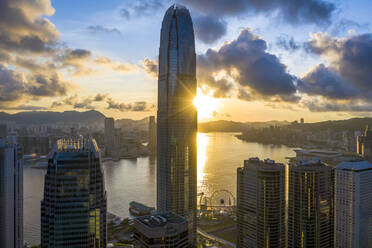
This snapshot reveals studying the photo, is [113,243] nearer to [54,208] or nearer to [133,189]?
[54,208]

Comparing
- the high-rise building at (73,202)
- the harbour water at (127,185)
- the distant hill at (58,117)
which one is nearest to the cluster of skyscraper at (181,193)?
the high-rise building at (73,202)

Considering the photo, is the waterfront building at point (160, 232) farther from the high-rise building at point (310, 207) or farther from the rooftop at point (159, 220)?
the high-rise building at point (310, 207)

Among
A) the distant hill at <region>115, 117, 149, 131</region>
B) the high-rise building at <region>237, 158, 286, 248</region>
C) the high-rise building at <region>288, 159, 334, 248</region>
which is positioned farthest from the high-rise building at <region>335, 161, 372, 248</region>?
the distant hill at <region>115, 117, 149, 131</region>

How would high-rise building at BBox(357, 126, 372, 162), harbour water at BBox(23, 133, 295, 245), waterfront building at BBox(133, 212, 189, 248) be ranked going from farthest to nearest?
high-rise building at BBox(357, 126, 372, 162), harbour water at BBox(23, 133, 295, 245), waterfront building at BBox(133, 212, 189, 248)

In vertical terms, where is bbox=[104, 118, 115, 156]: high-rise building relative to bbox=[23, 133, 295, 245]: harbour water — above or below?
above

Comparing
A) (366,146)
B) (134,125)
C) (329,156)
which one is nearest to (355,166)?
(366,146)

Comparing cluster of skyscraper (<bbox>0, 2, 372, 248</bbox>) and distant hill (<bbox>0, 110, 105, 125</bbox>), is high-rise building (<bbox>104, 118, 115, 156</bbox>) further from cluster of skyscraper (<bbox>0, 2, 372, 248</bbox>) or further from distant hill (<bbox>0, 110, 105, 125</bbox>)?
cluster of skyscraper (<bbox>0, 2, 372, 248</bbox>)
